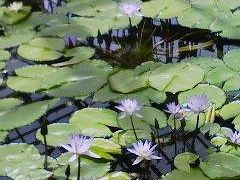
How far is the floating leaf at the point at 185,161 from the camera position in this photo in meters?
1.54

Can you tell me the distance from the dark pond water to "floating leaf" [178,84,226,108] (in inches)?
1.9

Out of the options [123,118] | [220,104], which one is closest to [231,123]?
[220,104]

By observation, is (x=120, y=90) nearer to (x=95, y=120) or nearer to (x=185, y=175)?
(x=95, y=120)

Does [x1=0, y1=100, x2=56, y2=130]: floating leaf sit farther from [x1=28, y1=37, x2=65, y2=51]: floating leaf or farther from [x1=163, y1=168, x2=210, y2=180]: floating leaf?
[x1=163, y1=168, x2=210, y2=180]: floating leaf

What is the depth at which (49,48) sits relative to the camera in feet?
7.85

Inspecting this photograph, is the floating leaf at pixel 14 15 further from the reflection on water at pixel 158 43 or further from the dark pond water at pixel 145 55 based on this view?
the reflection on water at pixel 158 43

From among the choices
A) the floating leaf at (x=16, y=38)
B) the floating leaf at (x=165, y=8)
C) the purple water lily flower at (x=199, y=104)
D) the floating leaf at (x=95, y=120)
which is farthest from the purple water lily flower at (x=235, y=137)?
the floating leaf at (x=16, y=38)

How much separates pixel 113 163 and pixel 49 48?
3.10ft

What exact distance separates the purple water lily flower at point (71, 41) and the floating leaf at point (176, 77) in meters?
0.56

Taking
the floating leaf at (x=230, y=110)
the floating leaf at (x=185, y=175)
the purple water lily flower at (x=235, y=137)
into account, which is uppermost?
the floating leaf at (x=230, y=110)

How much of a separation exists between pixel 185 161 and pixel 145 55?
0.83 meters

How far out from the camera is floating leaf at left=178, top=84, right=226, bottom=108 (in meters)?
1.86

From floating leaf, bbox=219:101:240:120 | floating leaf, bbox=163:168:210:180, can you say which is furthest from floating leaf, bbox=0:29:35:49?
floating leaf, bbox=163:168:210:180

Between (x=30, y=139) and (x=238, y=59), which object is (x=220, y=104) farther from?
(x=30, y=139)
